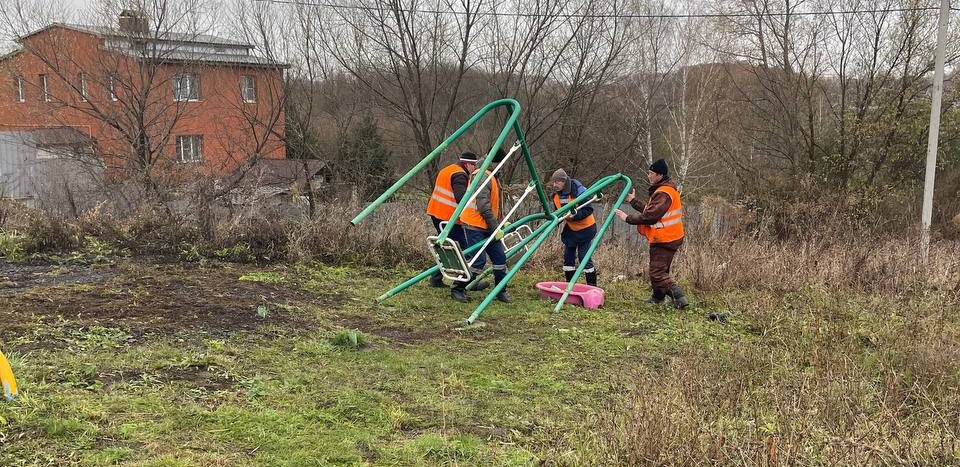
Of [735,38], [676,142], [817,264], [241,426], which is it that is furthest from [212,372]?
[676,142]

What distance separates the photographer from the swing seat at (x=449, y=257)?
5.60m

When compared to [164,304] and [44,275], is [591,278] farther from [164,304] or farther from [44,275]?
[44,275]

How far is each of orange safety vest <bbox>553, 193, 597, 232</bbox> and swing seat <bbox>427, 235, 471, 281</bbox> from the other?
7.03 feet

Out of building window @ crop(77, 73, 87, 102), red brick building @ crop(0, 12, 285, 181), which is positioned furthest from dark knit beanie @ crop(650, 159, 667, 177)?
building window @ crop(77, 73, 87, 102)

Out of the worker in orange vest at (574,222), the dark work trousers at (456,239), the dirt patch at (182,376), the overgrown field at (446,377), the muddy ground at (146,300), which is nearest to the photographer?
the overgrown field at (446,377)

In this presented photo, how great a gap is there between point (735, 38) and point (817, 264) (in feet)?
43.2

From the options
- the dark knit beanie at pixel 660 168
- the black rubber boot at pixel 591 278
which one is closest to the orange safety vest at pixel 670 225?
the dark knit beanie at pixel 660 168

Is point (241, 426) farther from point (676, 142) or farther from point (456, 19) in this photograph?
point (676, 142)

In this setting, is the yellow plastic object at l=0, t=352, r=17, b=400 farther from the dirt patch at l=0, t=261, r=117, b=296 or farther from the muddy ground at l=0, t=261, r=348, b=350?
the dirt patch at l=0, t=261, r=117, b=296

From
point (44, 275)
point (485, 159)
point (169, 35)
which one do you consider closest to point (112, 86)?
point (169, 35)

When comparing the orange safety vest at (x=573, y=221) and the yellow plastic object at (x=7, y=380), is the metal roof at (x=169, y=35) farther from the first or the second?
the yellow plastic object at (x=7, y=380)

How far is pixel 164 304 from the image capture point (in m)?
5.62

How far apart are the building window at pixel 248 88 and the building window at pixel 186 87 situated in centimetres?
114

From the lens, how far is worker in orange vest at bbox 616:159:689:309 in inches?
274
